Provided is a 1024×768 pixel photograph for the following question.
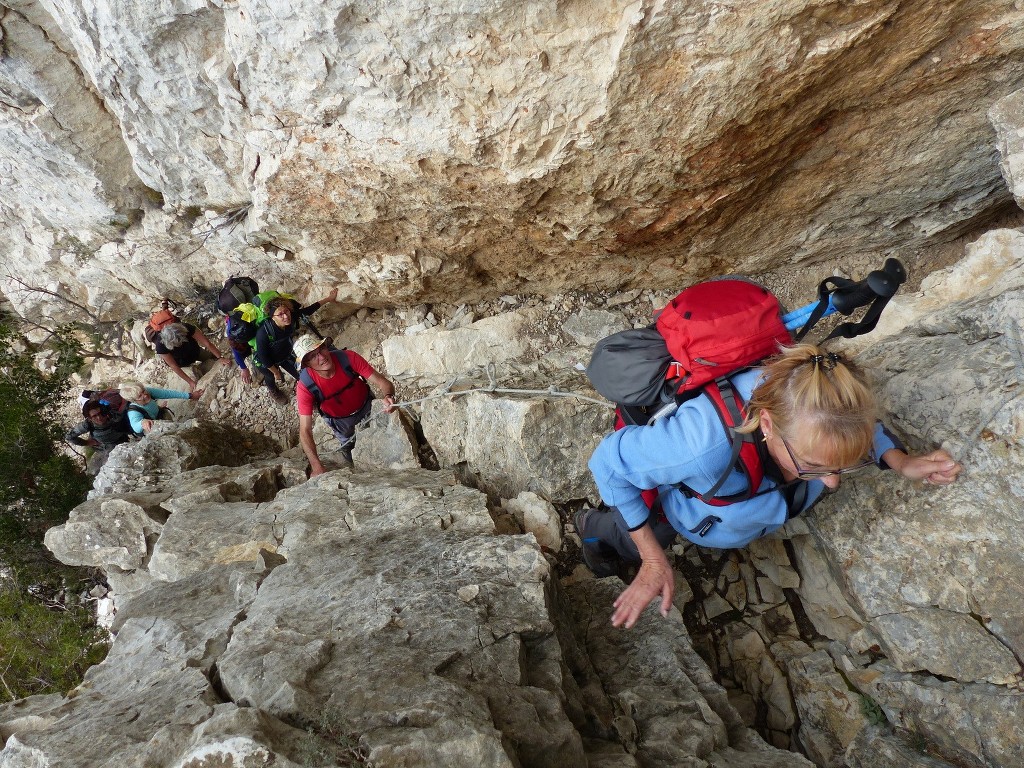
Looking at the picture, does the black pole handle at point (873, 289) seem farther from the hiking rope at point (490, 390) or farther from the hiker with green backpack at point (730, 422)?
the hiking rope at point (490, 390)

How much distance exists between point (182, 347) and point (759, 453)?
9.16 metres

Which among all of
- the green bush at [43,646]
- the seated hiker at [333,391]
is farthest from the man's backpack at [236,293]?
the green bush at [43,646]

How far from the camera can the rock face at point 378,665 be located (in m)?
2.33

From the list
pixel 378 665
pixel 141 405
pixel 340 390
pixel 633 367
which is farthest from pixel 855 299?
pixel 141 405

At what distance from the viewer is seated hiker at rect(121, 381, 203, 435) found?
307 inches

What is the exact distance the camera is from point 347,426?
6.51 m

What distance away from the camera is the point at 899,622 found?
317 cm

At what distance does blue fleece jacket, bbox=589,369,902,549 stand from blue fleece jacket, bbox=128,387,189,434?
7701 millimetres

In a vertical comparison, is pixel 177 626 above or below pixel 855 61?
below

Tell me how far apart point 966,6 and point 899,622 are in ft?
13.8

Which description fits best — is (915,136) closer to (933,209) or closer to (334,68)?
(933,209)

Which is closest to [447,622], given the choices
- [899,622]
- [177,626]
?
[177,626]

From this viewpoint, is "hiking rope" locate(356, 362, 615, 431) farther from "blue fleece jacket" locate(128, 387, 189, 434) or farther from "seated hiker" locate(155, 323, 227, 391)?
"seated hiker" locate(155, 323, 227, 391)

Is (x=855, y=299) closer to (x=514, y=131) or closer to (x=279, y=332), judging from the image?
(x=514, y=131)
